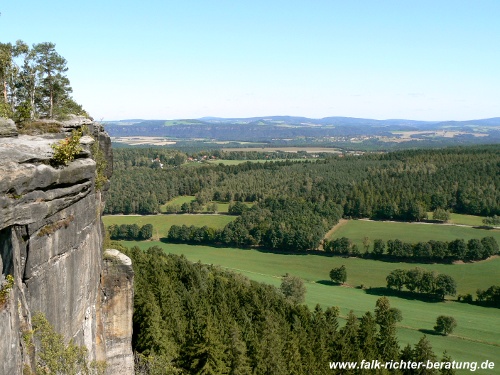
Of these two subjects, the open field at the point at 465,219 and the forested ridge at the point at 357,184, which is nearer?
the open field at the point at 465,219

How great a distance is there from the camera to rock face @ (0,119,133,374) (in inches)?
400

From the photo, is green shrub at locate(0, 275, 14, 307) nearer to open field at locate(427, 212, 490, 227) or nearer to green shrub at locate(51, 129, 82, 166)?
green shrub at locate(51, 129, 82, 166)

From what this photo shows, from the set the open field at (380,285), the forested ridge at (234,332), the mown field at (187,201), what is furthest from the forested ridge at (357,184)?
the forested ridge at (234,332)

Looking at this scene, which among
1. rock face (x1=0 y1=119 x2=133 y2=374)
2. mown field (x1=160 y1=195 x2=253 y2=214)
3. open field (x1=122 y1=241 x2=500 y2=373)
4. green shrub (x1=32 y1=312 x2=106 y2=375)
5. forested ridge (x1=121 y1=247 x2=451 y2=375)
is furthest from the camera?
mown field (x1=160 y1=195 x2=253 y2=214)

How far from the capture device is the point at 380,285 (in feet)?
215

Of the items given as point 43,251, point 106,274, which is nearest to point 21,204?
point 43,251

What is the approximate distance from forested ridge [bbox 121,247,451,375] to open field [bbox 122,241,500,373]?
618 cm

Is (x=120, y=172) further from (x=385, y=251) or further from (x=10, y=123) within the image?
(x=10, y=123)

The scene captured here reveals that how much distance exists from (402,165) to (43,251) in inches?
5525

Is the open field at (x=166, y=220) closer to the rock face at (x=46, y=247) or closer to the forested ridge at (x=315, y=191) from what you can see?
the forested ridge at (x=315, y=191)

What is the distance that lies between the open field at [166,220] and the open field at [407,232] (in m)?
25.5

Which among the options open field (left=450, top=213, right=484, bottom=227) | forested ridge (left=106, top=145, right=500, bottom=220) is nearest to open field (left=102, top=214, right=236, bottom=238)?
forested ridge (left=106, top=145, right=500, bottom=220)

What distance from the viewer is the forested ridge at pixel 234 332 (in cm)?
2627

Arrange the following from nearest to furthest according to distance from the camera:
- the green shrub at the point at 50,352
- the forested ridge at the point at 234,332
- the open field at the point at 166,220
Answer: the green shrub at the point at 50,352, the forested ridge at the point at 234,332, the open field at the point at 166,220
